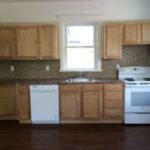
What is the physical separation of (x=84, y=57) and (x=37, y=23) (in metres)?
1.34

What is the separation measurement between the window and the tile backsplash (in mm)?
151

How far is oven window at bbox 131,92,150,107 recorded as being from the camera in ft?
14.9

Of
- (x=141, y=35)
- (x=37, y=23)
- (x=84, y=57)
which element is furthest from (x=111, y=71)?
(x=37, y=23)

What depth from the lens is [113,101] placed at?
4.66 meters

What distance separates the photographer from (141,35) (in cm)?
477

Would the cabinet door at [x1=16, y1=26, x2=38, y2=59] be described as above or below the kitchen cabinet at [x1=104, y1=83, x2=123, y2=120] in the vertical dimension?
above

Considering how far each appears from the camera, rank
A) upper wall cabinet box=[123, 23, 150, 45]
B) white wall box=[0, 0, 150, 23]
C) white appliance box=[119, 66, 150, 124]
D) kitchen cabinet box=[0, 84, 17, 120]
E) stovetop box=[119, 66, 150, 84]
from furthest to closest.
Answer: stovetop box=[119, 66, 150, 84] → white wall box=[0, 0, 150, 23] → kitchen cabinet box=[0, 84, 17, 120] → upper wall cabinet box=[123, 23, 150, 45] → white appliance box=[119, 66, 150, 124]

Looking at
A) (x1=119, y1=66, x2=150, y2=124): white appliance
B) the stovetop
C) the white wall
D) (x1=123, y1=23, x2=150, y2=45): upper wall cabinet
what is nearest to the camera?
(x1=119, y1=66, x2=150, y2=124): white appliance

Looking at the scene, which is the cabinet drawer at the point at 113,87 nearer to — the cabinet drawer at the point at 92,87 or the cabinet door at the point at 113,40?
the cabinet drawer at the point at 92,87

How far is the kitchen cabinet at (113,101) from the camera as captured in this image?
463 cm

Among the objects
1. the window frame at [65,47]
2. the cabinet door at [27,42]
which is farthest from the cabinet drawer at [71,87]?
the cabinet door at [27,42]

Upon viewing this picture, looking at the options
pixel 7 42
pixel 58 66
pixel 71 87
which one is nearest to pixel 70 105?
pixel 71 87

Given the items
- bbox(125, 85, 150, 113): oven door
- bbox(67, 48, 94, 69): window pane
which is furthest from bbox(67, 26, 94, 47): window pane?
bbox(125, 85, 150, 113): oven door

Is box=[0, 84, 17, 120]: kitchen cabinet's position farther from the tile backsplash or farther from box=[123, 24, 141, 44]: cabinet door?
box=[123, 24, 141, 44]: cabinet door
